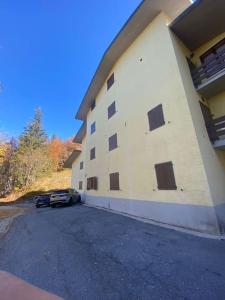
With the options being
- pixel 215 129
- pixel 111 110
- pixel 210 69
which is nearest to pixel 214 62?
pixel 210 69

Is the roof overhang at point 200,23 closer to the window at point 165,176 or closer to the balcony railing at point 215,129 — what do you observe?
the balcony railing at point 215,129

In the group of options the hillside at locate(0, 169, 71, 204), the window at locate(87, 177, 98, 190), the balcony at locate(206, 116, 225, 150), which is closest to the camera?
the balcony at locate(206, 116, 225, 150)

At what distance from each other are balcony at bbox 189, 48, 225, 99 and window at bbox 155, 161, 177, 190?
4467 mm

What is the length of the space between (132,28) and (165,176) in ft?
36.0

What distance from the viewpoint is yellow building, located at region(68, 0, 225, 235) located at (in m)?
6.87

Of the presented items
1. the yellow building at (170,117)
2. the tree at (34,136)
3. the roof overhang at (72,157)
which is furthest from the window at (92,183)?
the tree at (34,136)

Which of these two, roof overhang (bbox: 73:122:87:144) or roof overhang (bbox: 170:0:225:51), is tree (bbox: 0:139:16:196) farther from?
roof overhang (bbox: 170:0:225:51)

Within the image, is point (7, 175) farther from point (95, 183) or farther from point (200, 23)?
point (200, 23)

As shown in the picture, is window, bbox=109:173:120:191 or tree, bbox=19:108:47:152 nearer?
window, bbox=109:173:120:191

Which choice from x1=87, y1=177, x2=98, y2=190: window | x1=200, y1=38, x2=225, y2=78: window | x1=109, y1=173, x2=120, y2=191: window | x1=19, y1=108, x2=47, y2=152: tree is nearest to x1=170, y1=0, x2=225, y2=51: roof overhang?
x1=200, y1=38, x2=225, y2=78: window

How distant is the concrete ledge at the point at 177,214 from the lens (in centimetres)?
603

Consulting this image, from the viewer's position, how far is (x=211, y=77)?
761 cm

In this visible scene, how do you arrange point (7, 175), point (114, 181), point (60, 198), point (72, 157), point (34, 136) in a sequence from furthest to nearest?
point (34, 136) → point (7, 175) → point (72, 157) → point (60, 198) → point (114, 181)

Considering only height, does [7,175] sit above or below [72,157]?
below
